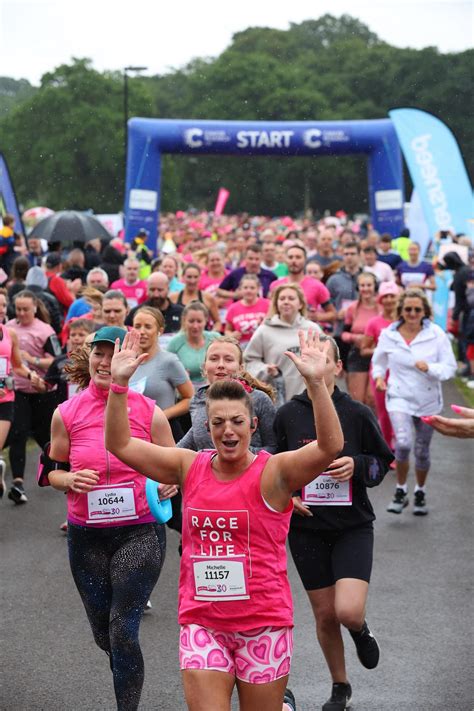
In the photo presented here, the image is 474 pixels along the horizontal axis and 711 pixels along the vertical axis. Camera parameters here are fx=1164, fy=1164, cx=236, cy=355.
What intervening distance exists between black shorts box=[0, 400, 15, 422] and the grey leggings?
3.08 m

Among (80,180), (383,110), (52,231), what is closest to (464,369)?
(52,231)

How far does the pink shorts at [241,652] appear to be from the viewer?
4.12 metres

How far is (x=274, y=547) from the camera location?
4.26m

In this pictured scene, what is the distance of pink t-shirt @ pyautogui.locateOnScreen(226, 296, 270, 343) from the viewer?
1093cm

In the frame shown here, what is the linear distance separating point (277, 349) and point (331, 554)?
3654mm

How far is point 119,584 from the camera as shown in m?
4.98

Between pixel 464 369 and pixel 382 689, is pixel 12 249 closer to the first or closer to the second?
pixel 464 369

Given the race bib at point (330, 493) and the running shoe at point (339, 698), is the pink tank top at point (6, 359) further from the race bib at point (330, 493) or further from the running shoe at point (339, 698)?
the running shoe at point (339, 698)

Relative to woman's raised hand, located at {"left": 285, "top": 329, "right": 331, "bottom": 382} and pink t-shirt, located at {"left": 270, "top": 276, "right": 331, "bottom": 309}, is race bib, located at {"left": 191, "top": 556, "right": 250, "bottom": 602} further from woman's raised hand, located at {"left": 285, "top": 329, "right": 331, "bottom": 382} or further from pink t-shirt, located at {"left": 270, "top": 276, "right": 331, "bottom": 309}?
pink t-shirt, located at {"left": 270, "top": 276, "right": 331, "bottom": 309}

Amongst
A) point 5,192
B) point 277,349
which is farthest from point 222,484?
point 5,192

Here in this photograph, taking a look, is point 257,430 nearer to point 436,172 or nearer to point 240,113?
point 436,172

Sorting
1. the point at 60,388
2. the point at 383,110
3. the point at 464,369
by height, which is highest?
the point at 383,110

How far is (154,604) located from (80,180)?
57.6m

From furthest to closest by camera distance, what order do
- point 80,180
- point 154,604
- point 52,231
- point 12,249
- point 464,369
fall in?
point 80,180, point 52,231, point 464,369, point 12,249, point 154,604
